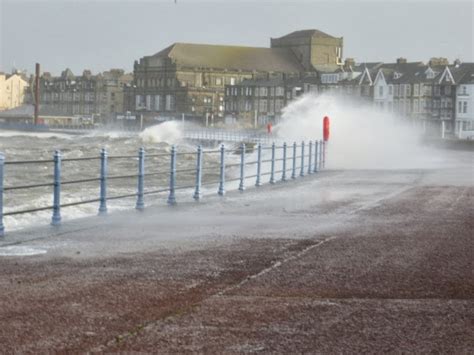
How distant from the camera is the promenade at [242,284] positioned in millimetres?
6586

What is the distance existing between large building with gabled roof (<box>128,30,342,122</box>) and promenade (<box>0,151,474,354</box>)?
140 meters

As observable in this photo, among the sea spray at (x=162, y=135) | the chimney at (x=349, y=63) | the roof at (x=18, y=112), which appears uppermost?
the chimney at (x=349, y=63)

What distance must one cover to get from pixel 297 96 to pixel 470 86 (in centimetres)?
3625

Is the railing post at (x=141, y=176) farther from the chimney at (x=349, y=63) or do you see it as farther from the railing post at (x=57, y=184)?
the chimney at (x=349, y=63)

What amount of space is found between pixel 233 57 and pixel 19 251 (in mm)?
162889

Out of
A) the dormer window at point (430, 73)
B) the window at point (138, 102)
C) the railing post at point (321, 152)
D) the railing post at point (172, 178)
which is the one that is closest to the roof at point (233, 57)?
the window at point (138, 102)

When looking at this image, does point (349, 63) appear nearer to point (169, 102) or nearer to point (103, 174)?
point (169, 102)

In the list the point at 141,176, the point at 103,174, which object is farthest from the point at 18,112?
the point at 103,174

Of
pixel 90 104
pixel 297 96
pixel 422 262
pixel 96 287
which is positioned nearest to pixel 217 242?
pixel 422 262

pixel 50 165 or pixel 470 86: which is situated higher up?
pixel 470 86

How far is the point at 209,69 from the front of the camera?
164 meters

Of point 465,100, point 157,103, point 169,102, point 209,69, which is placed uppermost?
point 209,69

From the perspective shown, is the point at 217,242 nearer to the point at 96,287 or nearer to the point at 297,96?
the point at 96,287

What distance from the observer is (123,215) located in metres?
16.0
